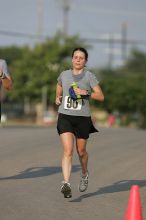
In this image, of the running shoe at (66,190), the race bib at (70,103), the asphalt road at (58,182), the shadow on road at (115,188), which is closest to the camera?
the asphalt road at (58,182)

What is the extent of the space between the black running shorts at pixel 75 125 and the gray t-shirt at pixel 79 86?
6cm

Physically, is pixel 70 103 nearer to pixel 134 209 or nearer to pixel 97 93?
pixel 97 93

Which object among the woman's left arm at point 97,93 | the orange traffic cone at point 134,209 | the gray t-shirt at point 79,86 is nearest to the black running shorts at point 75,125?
the gray t-shirt at point 79,86

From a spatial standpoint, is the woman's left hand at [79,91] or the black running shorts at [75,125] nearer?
the woman's left hand at [79,91]

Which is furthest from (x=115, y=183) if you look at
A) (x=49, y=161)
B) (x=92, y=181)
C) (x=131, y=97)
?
(x=131, y=97)

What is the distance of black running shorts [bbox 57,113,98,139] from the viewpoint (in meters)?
9.66

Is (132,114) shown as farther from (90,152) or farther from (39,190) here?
(39,190)

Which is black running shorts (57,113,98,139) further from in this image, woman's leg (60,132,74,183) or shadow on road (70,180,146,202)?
shadow on road (70,180,146,202)

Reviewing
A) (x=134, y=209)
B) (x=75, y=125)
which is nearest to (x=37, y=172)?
(x=75, y=125)

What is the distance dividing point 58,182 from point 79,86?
220 centimetres

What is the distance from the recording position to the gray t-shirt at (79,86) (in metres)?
9.62

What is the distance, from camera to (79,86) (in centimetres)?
964

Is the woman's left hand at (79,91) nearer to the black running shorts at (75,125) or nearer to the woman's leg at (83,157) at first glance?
the black running shorts at (75,125)

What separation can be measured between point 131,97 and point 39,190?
210 feet
